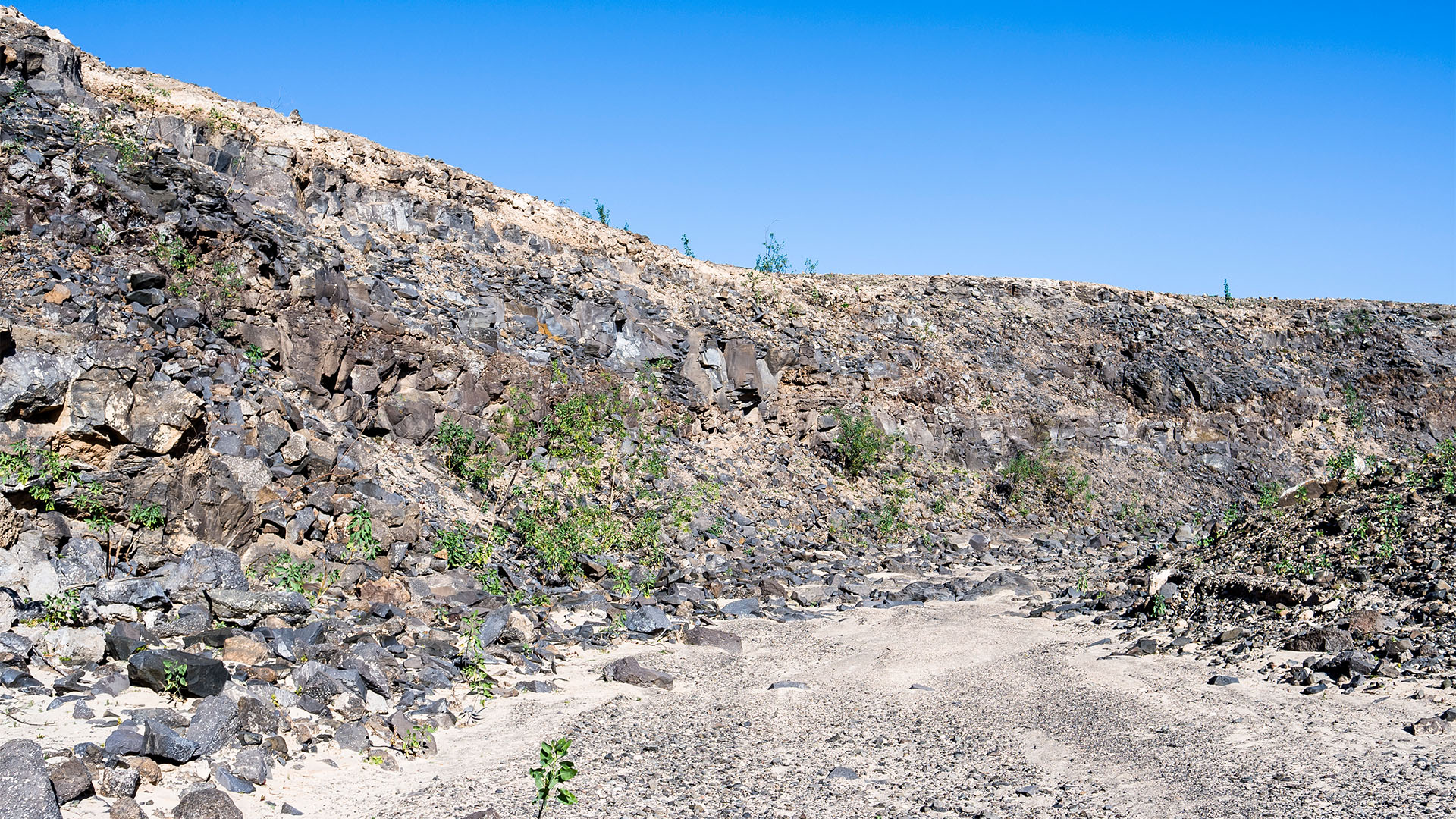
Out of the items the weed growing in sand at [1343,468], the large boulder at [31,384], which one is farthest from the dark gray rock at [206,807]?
the weed growing in sand at [1343,468]

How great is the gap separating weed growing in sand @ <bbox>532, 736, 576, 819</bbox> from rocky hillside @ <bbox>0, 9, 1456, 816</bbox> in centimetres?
102

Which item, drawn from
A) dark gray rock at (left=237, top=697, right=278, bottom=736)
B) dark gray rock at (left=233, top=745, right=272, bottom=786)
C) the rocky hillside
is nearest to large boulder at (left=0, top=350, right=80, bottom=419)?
the rocky hillside

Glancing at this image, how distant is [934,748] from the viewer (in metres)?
5.36

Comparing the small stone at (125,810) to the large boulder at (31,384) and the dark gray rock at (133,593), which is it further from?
the large boulder at (31,384)

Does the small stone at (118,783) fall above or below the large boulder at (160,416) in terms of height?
below

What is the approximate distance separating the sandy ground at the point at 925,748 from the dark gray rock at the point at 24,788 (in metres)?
0.18

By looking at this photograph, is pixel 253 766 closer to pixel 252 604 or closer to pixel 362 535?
pixel 252 604

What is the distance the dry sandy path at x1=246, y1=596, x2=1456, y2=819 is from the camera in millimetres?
4398

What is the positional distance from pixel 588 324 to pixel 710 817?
37.8 feet

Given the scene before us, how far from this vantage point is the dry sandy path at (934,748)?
4.40 meters

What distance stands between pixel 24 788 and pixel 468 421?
8.53 metres

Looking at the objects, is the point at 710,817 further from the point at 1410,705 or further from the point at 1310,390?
the point at 1310,390

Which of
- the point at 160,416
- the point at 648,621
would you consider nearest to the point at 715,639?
the point at 648,621

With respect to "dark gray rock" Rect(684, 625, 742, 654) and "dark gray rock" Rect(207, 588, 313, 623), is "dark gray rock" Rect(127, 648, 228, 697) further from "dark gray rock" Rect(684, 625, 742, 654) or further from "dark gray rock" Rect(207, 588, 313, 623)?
"dark gray rock" Rect(684, 625, 742, 654)
